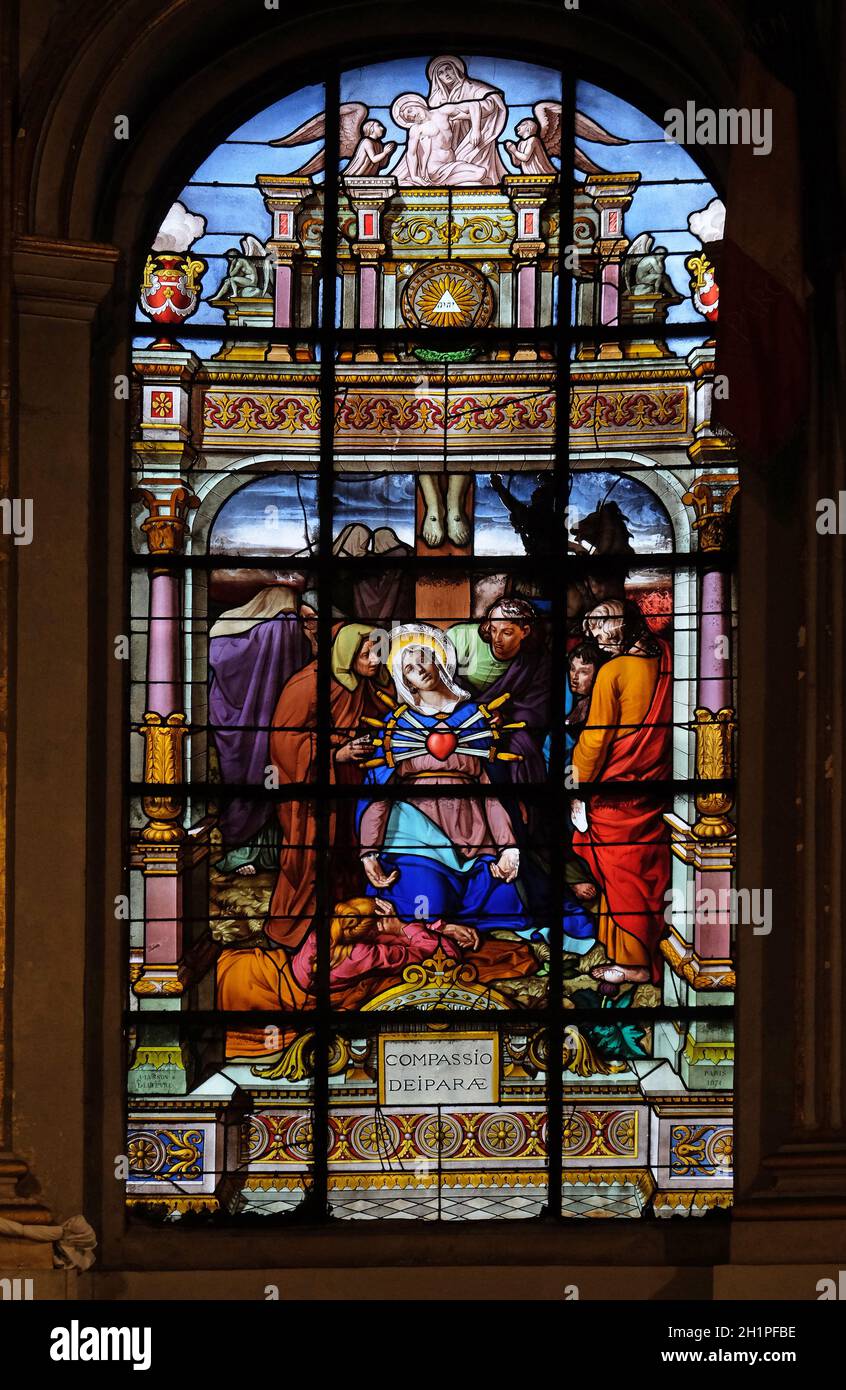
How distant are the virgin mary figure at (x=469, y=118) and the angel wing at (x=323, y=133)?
0.19 meters

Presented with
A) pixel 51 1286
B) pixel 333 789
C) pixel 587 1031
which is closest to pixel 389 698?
pixel 333 789

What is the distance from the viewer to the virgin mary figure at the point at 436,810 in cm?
553

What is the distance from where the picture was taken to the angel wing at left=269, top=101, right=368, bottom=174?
5637 mm

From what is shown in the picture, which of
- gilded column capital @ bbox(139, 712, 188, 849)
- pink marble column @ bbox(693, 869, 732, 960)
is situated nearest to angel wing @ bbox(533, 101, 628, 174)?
gilded column capital @ bbox(139, 712, 188, 849)

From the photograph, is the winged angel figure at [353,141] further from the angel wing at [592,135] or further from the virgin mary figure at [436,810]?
the virgin mary figure at [436,810]

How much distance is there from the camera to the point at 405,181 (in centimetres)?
564

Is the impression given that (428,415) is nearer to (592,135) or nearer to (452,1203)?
(592,135)

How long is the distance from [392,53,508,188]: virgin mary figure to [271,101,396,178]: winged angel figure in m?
0.09

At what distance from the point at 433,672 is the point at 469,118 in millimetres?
1978

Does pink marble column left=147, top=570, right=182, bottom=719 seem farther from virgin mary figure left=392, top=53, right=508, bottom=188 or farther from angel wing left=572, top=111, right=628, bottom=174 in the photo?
angel wing left=572, top=111, right=628, bottom=174

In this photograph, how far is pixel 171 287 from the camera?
5590 mm

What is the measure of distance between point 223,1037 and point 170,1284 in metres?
0.81

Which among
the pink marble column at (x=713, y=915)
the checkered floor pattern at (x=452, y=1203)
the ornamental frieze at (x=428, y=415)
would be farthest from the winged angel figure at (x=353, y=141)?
the checkered floor pattern at (x=452, y=1203)

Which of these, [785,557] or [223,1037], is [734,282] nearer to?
[785,557]
